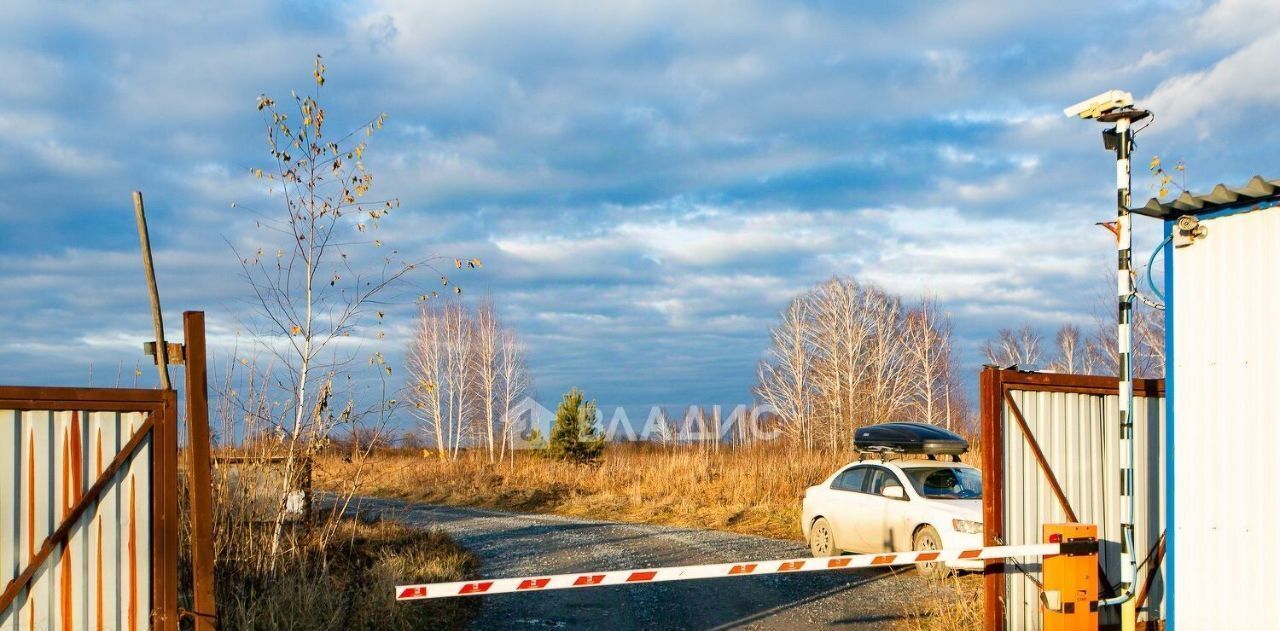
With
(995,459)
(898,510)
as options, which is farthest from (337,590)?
(898,510)

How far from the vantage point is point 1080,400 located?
9.53 metres

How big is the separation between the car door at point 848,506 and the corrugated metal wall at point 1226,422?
19.6 feet

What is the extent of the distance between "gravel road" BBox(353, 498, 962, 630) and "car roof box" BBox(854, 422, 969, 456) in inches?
63.6

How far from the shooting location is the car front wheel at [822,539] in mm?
14430

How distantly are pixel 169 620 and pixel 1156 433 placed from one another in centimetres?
856

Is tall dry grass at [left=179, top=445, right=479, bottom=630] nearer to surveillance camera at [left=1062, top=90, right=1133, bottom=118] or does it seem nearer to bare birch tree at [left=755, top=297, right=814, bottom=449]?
surveillance camera at [left=1062, top=90, right=1133, bottom=118]

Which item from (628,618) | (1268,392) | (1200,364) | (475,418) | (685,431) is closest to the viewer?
(1268,392)

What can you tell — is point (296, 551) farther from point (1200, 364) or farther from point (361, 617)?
point (1200, 364)

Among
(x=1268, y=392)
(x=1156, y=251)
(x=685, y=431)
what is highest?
(x=1156, y=251)

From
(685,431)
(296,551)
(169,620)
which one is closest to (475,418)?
(685,431)

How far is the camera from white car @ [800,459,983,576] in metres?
12.3

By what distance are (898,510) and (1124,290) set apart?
5.40m

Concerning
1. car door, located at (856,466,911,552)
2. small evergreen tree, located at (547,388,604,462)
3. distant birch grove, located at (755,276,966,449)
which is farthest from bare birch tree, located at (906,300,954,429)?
car door, located at (856,466,911,552)

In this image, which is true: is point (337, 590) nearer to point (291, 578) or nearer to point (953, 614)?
point (291, 578)
